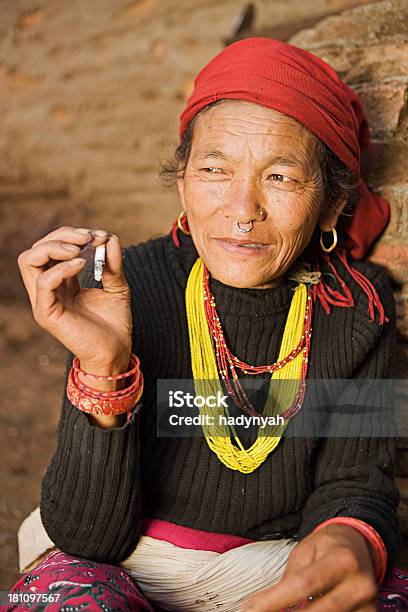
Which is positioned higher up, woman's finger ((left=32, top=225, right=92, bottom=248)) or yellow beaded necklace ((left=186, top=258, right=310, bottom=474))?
woman's finger ((left=32, top=225, right=92, bottom=248))

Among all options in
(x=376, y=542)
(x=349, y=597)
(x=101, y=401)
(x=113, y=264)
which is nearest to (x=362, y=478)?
(x=376, y=542)

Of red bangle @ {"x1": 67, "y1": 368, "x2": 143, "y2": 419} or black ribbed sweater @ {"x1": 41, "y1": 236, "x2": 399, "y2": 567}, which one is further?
black ribbed sweater @ {"x1": 41, "y1": 236, "x2": 399, "y2": 567}

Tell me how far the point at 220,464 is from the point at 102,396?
20.1 inches

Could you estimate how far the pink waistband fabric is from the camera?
75.7 inches

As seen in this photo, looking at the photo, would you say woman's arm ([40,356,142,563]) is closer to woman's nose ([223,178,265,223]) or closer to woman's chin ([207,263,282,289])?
woman's chin ([207,263,282,289])

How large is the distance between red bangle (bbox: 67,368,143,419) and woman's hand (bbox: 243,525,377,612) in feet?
1.60

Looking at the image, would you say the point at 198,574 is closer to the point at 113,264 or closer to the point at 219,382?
the point at 219,382

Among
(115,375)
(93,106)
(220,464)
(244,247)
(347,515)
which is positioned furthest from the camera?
(93,106)

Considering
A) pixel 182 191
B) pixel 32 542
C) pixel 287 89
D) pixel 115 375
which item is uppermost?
pixel 287 89

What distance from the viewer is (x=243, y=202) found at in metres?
1.80

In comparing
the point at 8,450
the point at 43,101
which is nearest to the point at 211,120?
the point at 8,450

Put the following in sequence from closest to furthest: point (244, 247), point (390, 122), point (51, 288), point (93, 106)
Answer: point (51, 288) < point (244, 247) < point (390, 122) < point (93, 106)

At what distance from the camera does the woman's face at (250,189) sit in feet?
5.97

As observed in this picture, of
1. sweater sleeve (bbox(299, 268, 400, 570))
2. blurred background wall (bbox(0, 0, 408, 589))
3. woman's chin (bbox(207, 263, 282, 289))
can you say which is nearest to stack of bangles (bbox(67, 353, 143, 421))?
woman's chin (bbox(207, 263, 282, 289))
